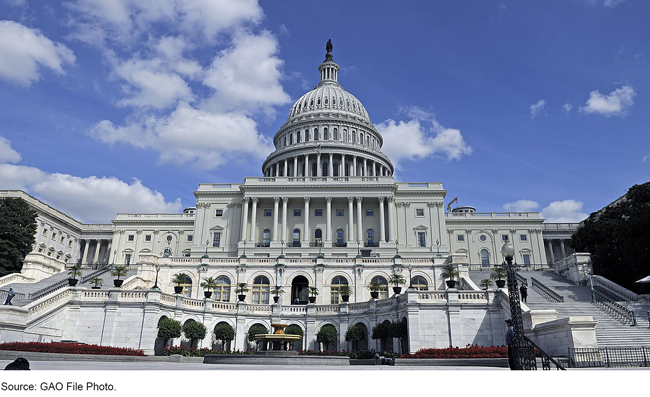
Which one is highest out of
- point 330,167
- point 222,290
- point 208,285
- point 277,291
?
point 330,167

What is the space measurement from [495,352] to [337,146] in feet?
260

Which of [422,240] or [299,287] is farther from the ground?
[422,240]

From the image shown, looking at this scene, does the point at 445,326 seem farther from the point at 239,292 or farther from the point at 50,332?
the point at 50,332

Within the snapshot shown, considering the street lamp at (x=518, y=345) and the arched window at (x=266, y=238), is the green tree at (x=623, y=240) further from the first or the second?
the arched window at (x=266, y=238)

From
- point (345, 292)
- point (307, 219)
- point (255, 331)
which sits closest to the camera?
point (255, 331)

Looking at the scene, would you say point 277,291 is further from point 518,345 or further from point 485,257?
point 485,257

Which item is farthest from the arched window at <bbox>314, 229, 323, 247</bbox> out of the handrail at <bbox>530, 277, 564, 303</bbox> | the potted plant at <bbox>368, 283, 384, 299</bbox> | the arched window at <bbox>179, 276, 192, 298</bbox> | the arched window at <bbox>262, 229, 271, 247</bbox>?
the handrail at <bbox>530, 277, 564, 303</bbox>

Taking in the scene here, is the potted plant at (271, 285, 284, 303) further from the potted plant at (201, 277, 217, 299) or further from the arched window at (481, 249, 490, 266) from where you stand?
the arched window at (481, 249, 490, 266)

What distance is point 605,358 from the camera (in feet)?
68.9

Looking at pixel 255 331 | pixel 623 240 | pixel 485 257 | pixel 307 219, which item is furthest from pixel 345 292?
pixel 485 257

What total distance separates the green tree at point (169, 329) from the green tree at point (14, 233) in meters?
35.9

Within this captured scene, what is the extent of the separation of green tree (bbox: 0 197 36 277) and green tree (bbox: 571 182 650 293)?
228ft

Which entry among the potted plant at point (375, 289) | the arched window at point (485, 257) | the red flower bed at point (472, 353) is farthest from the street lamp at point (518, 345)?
the arched window at point (485, 257)

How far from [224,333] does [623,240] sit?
3766 centimetres
